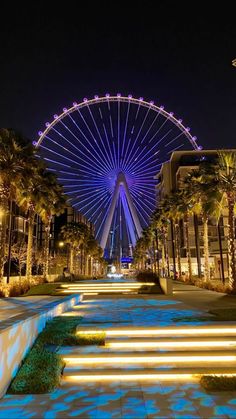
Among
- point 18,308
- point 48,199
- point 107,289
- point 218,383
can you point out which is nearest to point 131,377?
point 218,383

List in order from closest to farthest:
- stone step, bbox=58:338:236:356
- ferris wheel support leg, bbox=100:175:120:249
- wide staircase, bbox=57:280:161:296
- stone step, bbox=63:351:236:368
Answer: stone step, bbox=63:351:236:368
stone step, bbox=58:338:236:356
wide staircase, bbox=57:280:161:296
ferris wheel support leg, bbox=100:175:120:249

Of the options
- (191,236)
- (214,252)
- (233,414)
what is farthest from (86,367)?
(191,236)

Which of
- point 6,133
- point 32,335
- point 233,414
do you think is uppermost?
point 6,133

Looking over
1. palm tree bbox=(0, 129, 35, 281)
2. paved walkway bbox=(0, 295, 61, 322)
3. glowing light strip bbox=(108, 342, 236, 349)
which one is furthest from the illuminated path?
palm tree bbox=(0, 129, 35, 281)

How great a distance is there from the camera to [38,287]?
26.4 metres

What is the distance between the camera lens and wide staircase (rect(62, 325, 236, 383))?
26.2ft

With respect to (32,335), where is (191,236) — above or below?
above

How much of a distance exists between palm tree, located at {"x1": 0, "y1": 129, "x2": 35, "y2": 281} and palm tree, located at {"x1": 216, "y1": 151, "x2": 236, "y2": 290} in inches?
603

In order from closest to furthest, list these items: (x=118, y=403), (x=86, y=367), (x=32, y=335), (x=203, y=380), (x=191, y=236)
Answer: (x=118, y=403)
(x=203, y=380)
(x=86, y=367)
(x=32, y=335)
(x=191, y=236)

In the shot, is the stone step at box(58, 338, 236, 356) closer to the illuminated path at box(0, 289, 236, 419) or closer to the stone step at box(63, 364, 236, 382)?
the illuminated path at box(0, 289, 236, 419)

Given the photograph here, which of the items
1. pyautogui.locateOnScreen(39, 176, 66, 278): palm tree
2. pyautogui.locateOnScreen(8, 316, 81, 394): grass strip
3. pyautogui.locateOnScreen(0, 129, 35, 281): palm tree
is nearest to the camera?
pyautogui.locateOnScreen(8, 316, 81, 394): grass strip

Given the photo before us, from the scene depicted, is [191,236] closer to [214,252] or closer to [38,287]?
[214,252]

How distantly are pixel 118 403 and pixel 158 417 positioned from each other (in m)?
0.91

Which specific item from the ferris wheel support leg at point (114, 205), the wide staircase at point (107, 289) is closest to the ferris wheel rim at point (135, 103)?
the ferris wheel support leg at point (114, 205)
